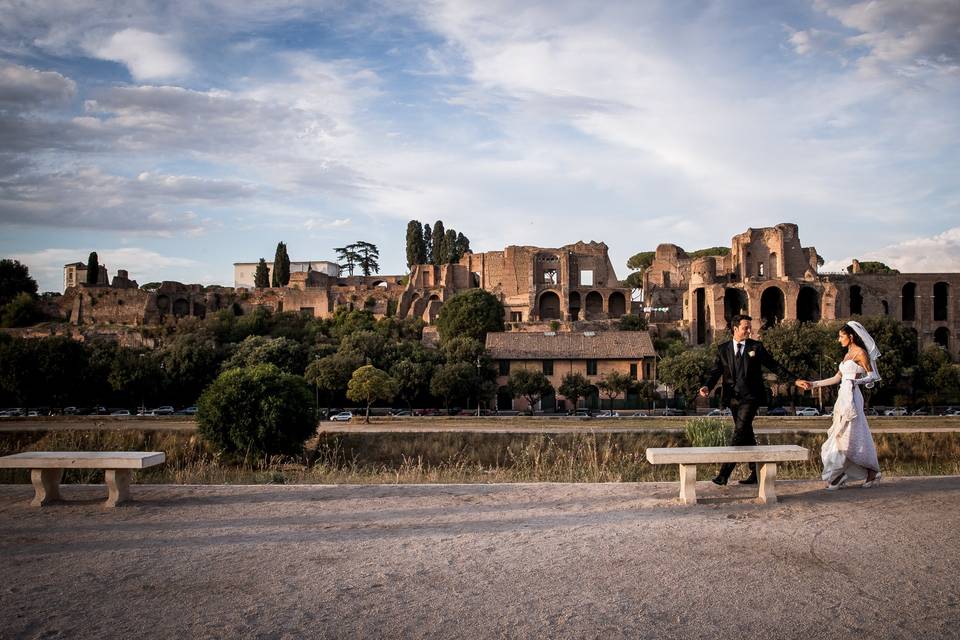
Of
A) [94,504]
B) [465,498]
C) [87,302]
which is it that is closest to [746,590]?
[465,498]

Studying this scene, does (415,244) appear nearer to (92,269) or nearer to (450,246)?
(450,246)

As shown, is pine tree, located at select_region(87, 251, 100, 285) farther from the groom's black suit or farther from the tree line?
the groom's black suit

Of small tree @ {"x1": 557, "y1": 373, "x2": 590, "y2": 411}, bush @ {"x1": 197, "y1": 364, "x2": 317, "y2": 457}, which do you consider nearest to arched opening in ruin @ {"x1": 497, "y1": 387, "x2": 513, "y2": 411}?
small tree @ {"x1": 557, "y1": 373, "x2": 590, "y2": 411}

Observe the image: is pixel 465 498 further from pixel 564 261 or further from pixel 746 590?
pixel 564 261

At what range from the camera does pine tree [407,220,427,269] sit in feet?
253

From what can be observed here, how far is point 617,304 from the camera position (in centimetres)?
6775

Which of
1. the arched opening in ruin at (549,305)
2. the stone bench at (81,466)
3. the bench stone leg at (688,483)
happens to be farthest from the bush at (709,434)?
the arched opening in ruin at (549,305)

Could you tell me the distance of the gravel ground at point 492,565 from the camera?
180 inches

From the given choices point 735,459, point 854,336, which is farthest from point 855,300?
point 735,459

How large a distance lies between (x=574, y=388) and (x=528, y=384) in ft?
9.05

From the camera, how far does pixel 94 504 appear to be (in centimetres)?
800

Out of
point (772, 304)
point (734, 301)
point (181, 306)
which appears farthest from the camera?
point (181, 306)

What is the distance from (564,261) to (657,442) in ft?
150

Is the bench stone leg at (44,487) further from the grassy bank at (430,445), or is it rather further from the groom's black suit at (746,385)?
the grassy bank at (430,445)
